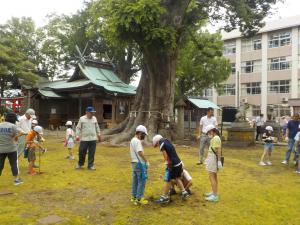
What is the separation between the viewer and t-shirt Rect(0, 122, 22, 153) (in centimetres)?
720

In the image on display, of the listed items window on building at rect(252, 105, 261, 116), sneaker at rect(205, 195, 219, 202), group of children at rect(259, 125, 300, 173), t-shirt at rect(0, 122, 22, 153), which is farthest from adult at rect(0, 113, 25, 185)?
window on building at rect(252, 105, 261, 116)

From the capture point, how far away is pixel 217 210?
593cm

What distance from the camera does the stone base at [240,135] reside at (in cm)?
1762

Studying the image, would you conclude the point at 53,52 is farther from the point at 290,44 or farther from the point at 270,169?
the point at 270,169

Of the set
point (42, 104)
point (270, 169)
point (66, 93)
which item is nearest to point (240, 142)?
point (270, 169)

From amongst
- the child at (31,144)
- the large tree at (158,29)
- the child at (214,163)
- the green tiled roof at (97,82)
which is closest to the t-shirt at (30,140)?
the child at (31,144)

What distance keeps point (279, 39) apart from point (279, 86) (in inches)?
239

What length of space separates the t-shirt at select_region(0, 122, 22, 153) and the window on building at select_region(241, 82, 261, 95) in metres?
41.4

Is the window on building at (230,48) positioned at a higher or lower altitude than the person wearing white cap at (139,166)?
higher

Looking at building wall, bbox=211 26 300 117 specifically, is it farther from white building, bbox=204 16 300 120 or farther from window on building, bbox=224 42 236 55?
window on building, bbox=224 42 236 55

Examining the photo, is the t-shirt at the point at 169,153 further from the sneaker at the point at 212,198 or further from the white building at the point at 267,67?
the white building at the point at 267,67

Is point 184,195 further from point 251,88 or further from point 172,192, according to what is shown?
point 251,88

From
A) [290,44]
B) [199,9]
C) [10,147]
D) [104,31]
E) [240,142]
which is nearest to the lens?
[10,147]

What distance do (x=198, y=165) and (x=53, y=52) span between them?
30.9 metres
